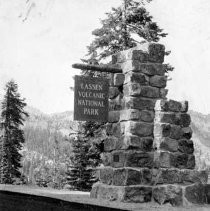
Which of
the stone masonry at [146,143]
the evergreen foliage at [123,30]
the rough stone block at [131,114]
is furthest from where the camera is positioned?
the evergreen foliage at [123,30]

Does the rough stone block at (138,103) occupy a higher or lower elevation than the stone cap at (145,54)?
lower

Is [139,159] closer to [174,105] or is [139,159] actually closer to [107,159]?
[107,159]

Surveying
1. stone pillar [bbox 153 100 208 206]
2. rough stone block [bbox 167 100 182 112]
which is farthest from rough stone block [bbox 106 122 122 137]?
rough stone block [bbox 167 100 182 112]

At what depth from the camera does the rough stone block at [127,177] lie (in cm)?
902

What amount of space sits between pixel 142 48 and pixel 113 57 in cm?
68

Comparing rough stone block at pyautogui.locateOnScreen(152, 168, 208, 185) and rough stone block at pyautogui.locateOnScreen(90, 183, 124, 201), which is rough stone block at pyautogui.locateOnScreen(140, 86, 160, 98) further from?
rough stone block at pyautogui.locateOnScreen(90, 183, 124, 201)

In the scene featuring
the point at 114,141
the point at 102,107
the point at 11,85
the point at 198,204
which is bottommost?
the point at 198,204

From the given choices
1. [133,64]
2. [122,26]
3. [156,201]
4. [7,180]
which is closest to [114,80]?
[133,64]

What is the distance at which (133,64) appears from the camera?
9445 mm

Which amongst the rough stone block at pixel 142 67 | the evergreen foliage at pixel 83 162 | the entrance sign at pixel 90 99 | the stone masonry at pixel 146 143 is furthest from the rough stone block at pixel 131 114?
the evergreen foliage at pixel 83 162

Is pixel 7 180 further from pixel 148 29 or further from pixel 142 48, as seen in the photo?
pixel 142 48

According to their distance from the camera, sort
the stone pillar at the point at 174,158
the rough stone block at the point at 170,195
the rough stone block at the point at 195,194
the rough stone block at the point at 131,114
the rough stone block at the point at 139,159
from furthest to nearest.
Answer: the rough stone block at the point at 131,114 → the rough stone block at the point at 139,159 → the stone pillar at the point at 174,158 → the rough stone block at the point at 195,194 → the rough stone block at the point at 170,195

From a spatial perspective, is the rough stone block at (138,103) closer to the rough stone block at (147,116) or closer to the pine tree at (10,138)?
the rough stone block at (147,116)

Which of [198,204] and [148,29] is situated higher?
[148,29]
